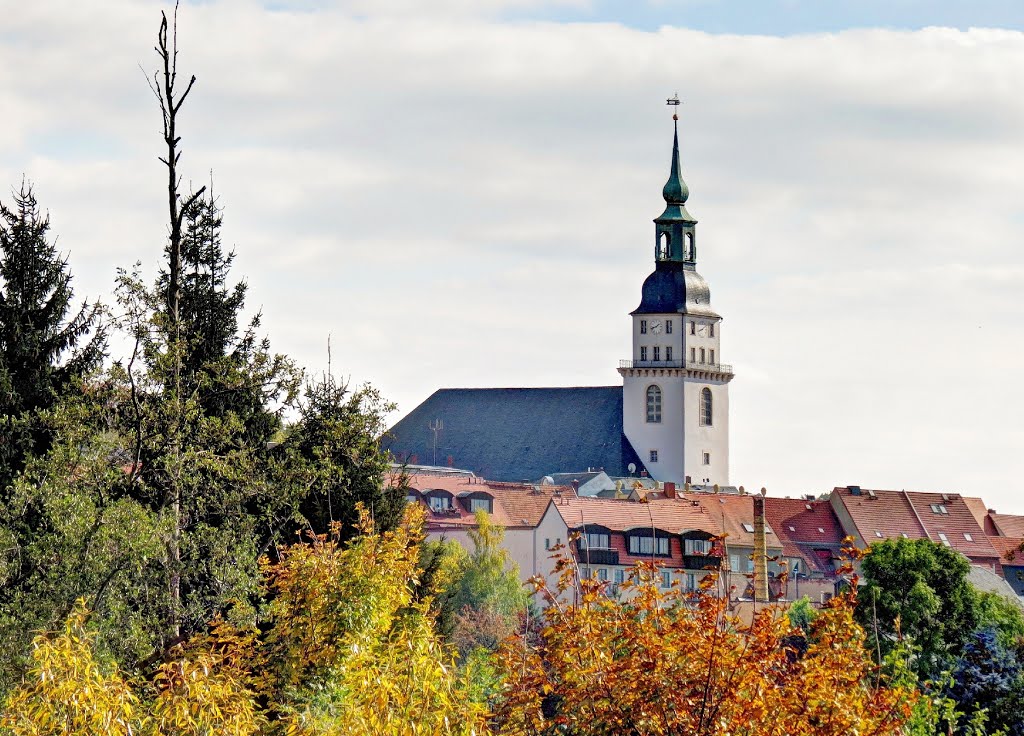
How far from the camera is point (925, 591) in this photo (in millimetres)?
57156

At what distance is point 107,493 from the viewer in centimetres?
2842

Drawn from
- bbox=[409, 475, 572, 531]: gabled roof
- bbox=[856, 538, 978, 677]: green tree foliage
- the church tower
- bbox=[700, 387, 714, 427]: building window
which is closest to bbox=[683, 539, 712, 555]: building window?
bbox=[409, 475, 572, 531]: gabled roof

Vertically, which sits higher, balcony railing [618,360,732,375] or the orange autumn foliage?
balcony railing [618,360,732,375]

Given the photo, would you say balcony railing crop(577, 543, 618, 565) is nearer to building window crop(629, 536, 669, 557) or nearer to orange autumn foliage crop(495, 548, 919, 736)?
building window crop(629, 536, 669, 557)

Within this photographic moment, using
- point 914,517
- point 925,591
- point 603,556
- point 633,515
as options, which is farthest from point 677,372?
point 925,591

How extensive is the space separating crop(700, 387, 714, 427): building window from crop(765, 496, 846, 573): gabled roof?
110 ft

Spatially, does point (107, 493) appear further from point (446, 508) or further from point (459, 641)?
point (446, 508)

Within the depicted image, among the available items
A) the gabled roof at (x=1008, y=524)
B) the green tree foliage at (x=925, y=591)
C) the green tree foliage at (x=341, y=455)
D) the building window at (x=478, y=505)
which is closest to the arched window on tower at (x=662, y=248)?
the gabled roof at (x=1008, y=524)

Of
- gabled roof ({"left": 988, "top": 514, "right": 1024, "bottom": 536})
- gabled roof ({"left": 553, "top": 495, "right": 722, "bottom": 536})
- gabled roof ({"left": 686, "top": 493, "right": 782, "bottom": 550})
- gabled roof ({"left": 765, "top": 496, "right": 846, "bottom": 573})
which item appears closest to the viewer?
gabled roof ({"left": 553, "top": 495, "right": 722, "bottom": 536})

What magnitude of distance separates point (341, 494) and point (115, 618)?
9543mm

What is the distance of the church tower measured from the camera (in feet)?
474

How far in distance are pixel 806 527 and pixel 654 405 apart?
127 feet

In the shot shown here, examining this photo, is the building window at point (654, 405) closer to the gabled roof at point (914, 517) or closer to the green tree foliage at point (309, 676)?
the gabled roof at point (914, 517)

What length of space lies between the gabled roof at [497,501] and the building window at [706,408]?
2956cm
